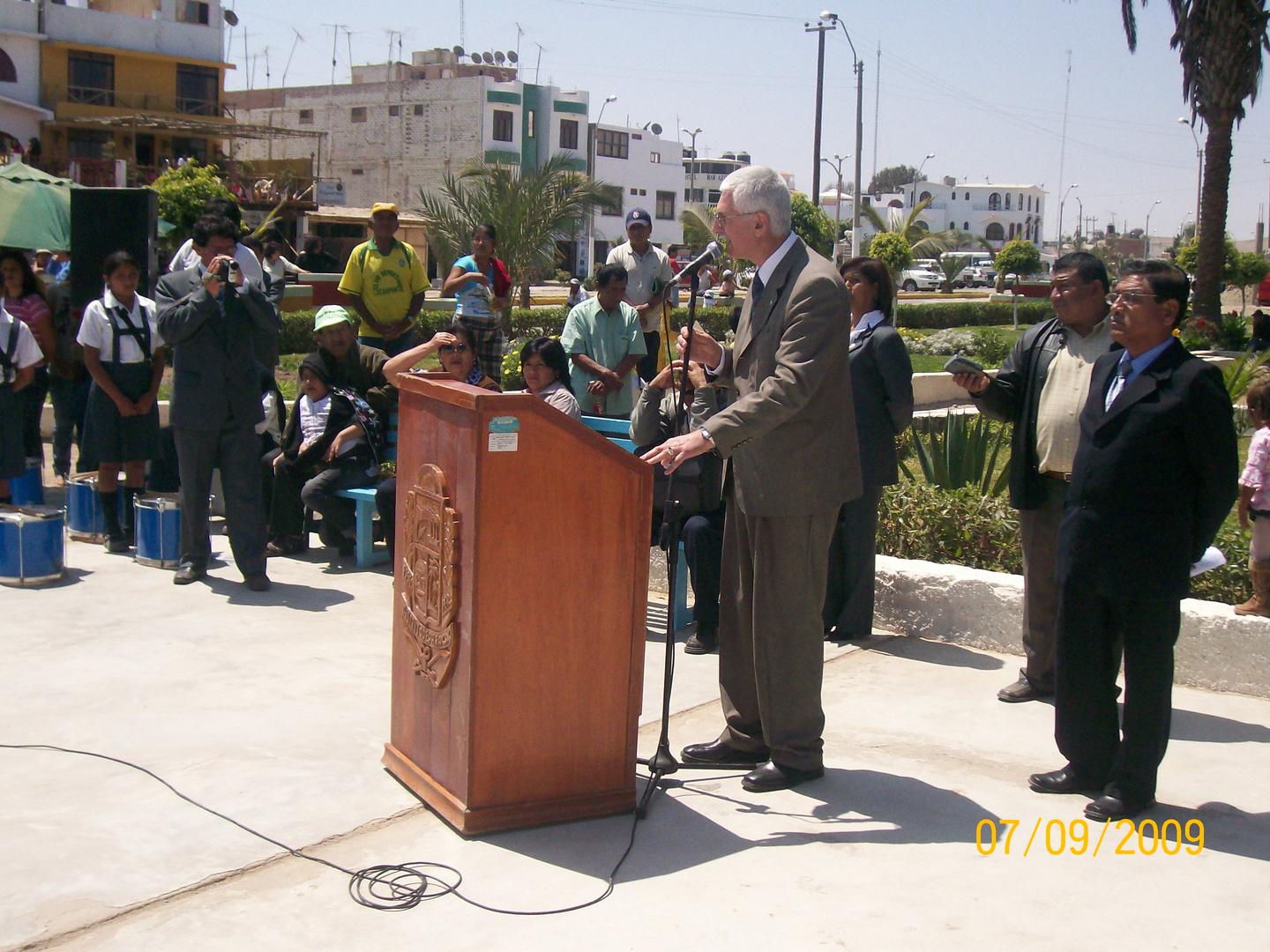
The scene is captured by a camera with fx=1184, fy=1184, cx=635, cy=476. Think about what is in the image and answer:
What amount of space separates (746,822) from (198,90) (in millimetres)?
53474

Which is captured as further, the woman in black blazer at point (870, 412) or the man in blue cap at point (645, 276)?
the man in blue cap at point (645, 276)

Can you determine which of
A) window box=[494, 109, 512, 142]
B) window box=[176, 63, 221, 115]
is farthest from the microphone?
window box=[494, 109, 512, 142]

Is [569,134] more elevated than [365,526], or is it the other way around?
[569,134]

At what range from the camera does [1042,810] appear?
4.12 metres

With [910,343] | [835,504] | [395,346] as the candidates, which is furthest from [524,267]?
[835,504]

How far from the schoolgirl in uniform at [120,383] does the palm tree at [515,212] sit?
49.9 ft

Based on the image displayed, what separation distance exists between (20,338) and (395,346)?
2512mm

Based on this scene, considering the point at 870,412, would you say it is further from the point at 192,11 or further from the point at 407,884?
the point at 192,11

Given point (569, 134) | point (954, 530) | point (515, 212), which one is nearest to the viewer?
point (954, 530)

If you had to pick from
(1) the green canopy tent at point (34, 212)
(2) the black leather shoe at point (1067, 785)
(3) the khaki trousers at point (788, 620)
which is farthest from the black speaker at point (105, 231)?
(2) the black leather shoe at point (1067, 785)

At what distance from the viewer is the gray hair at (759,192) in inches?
162

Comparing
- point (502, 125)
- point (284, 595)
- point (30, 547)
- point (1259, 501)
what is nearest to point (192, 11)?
point (502, 125)

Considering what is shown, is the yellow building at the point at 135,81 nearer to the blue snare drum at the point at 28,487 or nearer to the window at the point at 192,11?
the window at the point at 192,11

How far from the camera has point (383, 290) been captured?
8.89 meters
